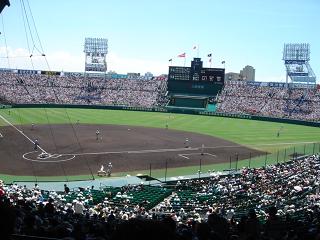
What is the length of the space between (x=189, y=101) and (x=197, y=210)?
7306cm

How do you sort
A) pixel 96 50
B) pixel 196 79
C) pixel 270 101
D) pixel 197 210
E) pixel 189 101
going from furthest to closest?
1. pixel 96 50
2. pixel 189 101
3. pixel 270 101
4. pixel 196 79
5. pixel 197 210

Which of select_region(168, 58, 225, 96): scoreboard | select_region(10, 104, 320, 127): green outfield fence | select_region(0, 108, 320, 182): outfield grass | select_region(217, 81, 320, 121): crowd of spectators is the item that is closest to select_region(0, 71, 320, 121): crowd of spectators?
select_region(217, 81, 320, 121): crowd of spectators

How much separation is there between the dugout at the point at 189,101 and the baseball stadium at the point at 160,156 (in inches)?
9.0

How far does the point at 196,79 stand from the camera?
87125mm

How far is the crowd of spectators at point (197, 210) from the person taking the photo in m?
6.96

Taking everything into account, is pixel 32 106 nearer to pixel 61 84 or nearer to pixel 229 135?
pixel 61 84

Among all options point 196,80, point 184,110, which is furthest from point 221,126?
point 196,80

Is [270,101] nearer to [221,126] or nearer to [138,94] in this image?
[221,126]

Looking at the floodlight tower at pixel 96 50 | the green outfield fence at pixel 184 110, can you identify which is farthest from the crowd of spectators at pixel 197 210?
the floodlight tower at pixel 96 50

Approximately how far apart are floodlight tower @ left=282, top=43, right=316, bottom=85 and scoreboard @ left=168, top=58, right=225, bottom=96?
28.4 metres

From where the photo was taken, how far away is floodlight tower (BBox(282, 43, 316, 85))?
106 meters

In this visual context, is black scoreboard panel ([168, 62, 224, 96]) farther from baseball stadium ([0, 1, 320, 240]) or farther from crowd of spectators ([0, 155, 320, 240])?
crowd of spectators ([0, 155, 320, 240])

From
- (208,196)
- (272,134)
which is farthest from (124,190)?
(272,134)

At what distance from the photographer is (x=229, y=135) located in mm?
55781
